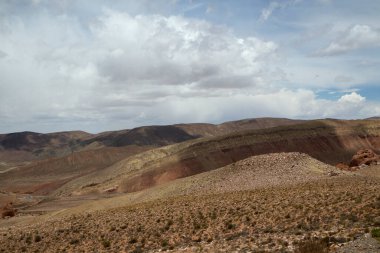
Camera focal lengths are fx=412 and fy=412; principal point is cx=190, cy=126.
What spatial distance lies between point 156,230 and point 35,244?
8308 mm

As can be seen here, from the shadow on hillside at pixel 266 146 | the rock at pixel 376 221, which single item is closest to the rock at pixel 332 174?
the rock at pixel 376 221

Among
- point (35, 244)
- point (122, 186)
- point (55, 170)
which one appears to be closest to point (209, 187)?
point (35, 244)

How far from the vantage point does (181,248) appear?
20.5 meters

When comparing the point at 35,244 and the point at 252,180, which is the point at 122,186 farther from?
the point at 35,244

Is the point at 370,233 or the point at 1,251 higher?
the point at 370,233

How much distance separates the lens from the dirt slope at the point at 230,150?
93.1 m

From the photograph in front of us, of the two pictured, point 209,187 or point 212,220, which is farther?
point 209,187

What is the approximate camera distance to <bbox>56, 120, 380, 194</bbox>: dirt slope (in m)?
93.1

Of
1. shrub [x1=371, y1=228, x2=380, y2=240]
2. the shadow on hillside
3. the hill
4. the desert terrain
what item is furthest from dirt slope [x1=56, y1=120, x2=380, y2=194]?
shrub [x1=371, y1=228, x2=380, y2=240]

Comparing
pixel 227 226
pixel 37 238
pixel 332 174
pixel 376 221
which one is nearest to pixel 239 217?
pixel 227 226

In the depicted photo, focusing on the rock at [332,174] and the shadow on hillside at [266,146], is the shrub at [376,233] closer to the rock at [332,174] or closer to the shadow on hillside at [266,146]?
the rock at [332,174]

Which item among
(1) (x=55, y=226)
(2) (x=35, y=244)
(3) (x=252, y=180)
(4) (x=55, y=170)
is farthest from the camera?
(4) (x=55, y=170)

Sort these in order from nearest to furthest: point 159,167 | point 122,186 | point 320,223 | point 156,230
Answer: point 320,223 → point 156,230 → point 122,186 → point 159,167

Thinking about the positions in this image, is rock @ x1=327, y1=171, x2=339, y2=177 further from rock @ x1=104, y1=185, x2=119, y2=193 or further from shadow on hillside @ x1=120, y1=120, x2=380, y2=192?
rock @ x1=104, y1=185, x2=119, y2=193
